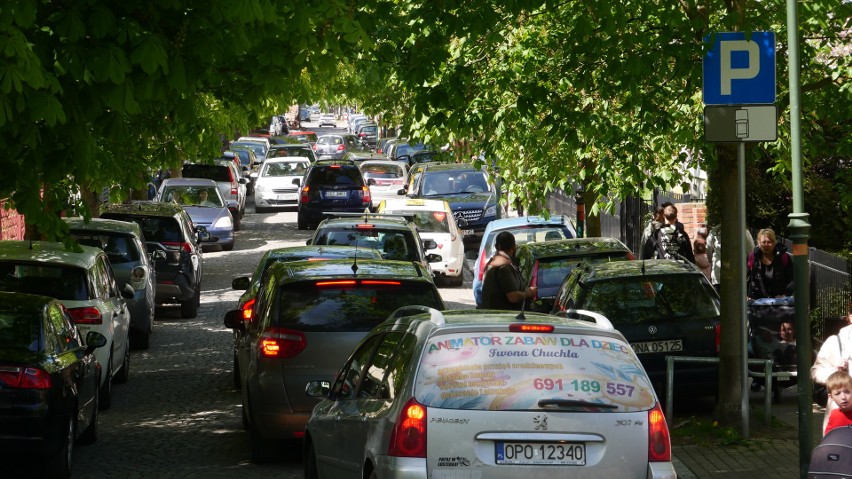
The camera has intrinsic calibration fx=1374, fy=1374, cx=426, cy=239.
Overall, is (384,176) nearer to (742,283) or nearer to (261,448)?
(742,283)

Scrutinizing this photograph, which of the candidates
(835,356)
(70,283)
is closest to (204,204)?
(70,283)

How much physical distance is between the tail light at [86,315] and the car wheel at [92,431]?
1.90 meters

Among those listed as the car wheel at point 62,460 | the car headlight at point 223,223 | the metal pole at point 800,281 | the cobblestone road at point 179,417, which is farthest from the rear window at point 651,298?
the car headlight at point 223,223

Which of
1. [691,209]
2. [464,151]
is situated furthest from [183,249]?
[691,209]

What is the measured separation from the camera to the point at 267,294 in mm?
11898

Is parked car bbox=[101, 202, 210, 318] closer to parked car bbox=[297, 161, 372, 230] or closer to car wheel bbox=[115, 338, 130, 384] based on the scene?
car wheel bbox=[115, 338, 130, 384]

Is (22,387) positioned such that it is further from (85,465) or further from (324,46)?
(324,46)

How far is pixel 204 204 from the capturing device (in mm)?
32625

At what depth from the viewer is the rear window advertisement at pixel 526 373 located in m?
6.70

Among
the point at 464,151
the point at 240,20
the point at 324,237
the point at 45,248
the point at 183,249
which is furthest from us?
the point at 464,151

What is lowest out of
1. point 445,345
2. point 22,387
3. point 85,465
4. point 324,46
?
point 85,465

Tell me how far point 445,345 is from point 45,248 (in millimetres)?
8827

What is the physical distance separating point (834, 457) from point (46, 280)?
31.1ft

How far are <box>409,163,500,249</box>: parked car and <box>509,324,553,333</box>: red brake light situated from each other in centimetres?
2417
